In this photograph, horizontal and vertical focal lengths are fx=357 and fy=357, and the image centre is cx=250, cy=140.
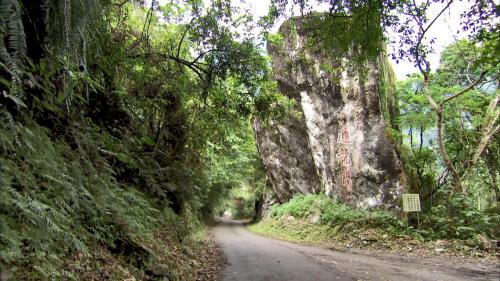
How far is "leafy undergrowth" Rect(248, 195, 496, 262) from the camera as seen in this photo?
10.7 metres

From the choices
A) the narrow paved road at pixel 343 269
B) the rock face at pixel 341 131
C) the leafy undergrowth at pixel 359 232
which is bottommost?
the narrow paved road at pixel 343 269

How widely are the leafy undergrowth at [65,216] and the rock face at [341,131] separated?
959 cm

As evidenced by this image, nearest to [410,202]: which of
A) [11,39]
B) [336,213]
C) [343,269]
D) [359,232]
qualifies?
[359,232]

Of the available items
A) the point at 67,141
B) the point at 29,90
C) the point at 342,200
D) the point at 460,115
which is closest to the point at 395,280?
the point at 67,141

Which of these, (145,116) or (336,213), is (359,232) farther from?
(145,116)

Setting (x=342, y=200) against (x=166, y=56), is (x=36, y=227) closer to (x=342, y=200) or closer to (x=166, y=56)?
(x=166, y=56)

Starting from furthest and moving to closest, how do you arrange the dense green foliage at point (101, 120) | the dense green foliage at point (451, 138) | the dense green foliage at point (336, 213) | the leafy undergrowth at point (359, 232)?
1. the dense green foliage at point (336, 213)
2. the dense green foliage at point (451, 138)
3. the leafy undergrowth at point (359, 232)
4. the dense green foliage at point (101, 120)

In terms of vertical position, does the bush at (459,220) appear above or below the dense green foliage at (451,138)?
below

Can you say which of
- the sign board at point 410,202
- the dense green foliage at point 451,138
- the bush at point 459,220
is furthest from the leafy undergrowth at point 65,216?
the dense green foliage at point 451,138

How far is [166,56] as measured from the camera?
743 centimetres

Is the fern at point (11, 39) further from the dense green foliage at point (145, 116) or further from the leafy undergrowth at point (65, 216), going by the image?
the leafy undergrowth at point (65, 216)

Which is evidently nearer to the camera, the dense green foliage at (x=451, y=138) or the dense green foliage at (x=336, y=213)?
the dense green foliage at (x=451, y=138)

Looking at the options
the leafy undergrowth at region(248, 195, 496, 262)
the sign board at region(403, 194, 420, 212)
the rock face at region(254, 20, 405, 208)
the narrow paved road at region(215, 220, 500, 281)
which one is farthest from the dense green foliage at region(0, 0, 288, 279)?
the leafy undergrowth at region(248, 195, 496, 262)

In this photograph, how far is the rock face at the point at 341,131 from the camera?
15.1m
